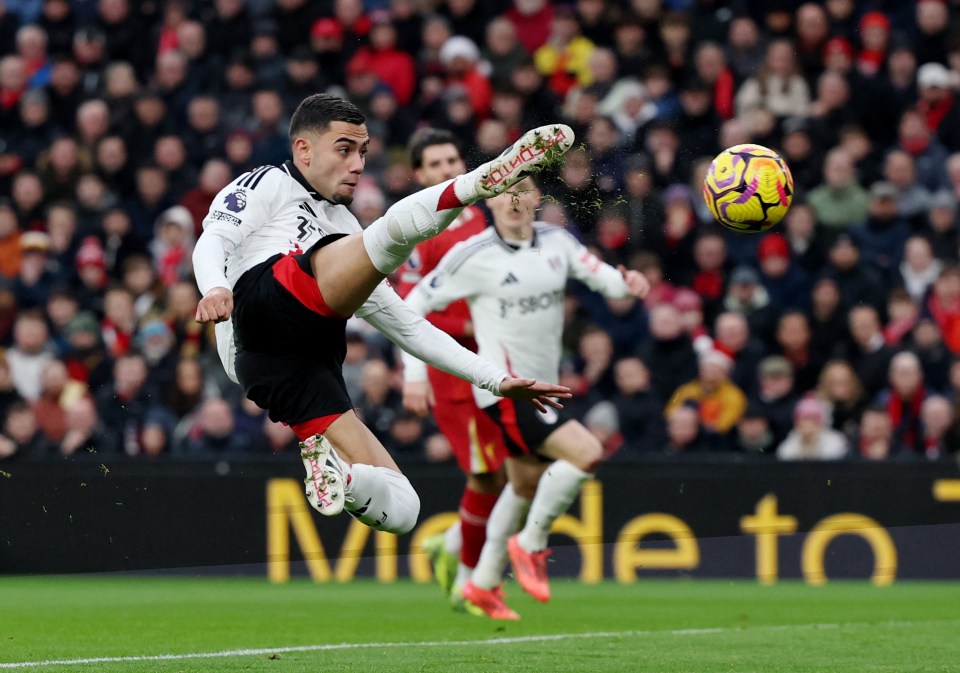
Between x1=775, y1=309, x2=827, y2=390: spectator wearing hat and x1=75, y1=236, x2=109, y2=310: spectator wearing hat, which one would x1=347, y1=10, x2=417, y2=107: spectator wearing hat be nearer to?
x1=75, y1=236, x2=109, y2=310: spectator wearing hat

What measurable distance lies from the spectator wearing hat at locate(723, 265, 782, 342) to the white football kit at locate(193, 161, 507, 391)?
5.84 metres

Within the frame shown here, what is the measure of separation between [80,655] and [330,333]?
6.38ft

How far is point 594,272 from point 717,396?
302 cm

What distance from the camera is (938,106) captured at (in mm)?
13781

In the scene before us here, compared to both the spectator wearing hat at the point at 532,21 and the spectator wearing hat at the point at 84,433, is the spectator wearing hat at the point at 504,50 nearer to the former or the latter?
the spectator wearing hat at the point at 532,21

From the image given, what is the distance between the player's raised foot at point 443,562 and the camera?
10320mm

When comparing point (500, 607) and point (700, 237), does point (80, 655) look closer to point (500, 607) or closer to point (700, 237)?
point (500, 607)

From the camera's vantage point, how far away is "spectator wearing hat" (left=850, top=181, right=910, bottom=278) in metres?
13.1

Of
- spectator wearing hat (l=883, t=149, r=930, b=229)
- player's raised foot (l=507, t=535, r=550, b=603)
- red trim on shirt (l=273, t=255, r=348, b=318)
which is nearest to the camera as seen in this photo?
red trim on shirt (l=273, t=255, r=348, b=318)

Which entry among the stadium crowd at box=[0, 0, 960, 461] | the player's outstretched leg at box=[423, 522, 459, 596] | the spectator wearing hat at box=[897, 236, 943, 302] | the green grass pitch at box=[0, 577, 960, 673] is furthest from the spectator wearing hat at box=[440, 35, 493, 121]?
the player's outstretched leg at box=[423, 522, 459, 596]

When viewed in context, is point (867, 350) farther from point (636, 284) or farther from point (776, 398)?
point (636, 284)

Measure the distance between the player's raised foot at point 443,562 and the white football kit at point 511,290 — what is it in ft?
3.52

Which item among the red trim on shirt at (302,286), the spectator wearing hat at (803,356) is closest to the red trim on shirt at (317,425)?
the red trim on shirt at (302,286)

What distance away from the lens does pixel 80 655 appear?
25.2ft
